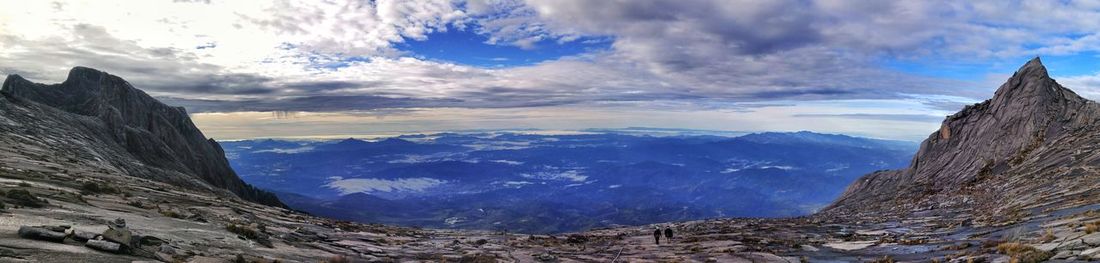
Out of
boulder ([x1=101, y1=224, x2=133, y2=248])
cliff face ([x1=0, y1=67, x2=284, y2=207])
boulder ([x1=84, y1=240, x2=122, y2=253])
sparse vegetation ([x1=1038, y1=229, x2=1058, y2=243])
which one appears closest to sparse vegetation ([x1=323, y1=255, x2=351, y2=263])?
boulder ([x1=101, y1=224, x2=133, y2=248])

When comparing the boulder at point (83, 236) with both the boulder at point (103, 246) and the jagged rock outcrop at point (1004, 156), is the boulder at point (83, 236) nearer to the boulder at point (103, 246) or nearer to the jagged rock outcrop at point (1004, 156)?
the boulder at point (103, 246)

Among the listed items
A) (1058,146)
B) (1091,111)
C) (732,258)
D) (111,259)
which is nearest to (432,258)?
(111,259)

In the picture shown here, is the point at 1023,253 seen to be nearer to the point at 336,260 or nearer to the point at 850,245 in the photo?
the point at 850,245

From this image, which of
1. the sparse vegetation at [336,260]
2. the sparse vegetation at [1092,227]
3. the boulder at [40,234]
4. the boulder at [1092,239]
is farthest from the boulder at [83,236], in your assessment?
the sparse vegetation at [1092,227]

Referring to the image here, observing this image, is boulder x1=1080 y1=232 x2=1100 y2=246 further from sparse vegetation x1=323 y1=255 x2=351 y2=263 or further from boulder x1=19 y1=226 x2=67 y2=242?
boulder x1=19 y1=226 x2=67 y2=242

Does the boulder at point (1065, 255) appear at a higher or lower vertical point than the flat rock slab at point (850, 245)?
higher
